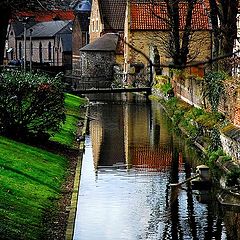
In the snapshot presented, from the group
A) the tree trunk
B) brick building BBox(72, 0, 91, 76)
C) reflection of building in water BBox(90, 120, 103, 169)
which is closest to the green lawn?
reflection of building in water BBox(90, 120, 103, 169)

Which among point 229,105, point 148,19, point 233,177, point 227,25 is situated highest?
point 148,19

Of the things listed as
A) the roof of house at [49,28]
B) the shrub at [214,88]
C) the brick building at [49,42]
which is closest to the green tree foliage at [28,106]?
the shrub at [214,88]

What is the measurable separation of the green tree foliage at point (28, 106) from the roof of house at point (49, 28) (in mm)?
69902

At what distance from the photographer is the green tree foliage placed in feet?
86.9

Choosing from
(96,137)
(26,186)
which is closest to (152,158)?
(96,137)

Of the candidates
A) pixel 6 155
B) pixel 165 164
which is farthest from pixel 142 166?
pixel 6 155

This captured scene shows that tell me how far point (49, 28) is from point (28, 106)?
242ft

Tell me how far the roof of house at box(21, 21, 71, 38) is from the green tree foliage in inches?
2752

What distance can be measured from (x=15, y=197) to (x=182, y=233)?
12.4 feet

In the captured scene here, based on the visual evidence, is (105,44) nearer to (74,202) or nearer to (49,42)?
(49,42)

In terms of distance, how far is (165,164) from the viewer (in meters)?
27.0

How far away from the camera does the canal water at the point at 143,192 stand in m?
17.7

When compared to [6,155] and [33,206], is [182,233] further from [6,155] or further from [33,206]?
[6,155]

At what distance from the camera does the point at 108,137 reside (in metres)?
34.9
